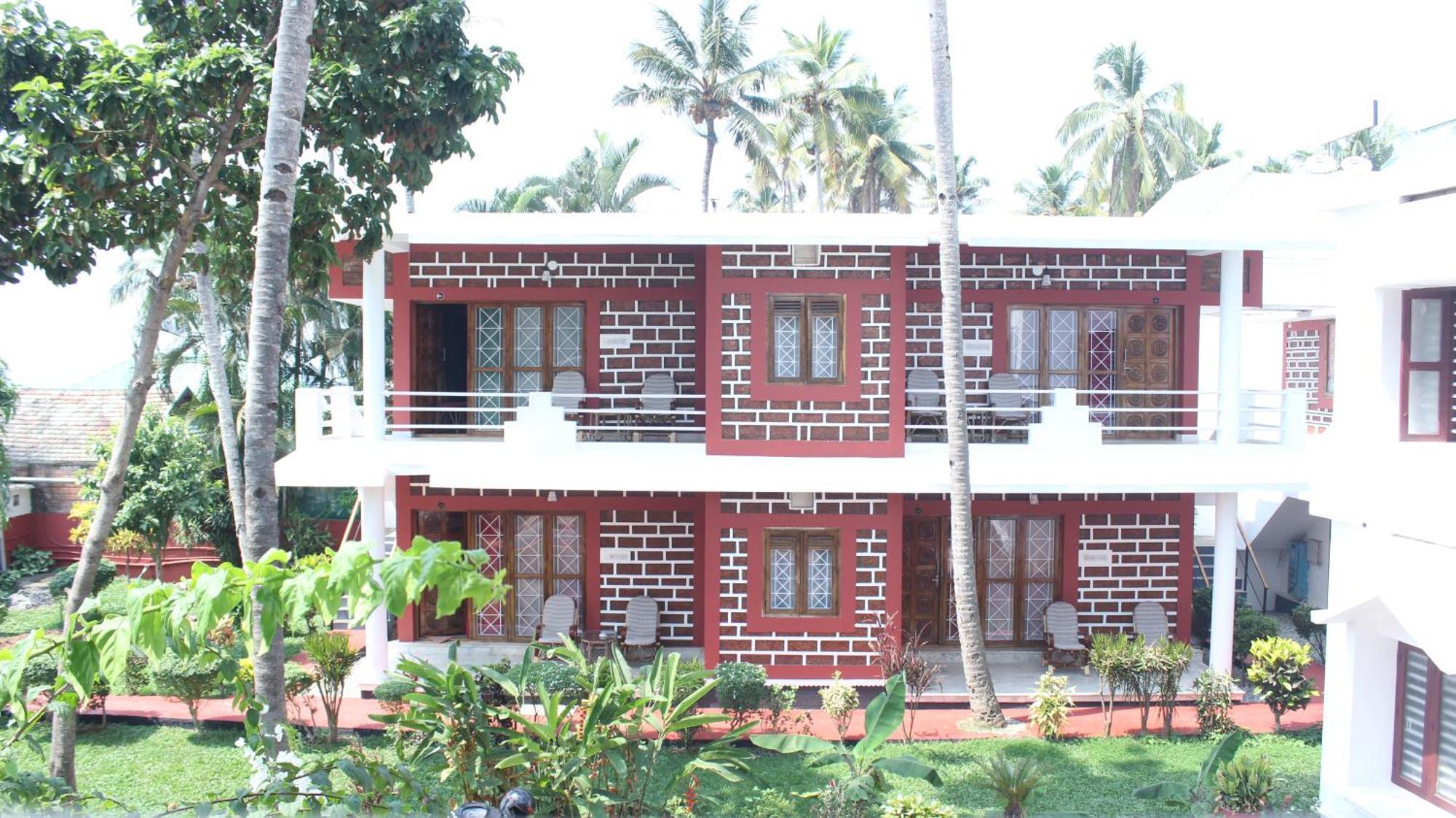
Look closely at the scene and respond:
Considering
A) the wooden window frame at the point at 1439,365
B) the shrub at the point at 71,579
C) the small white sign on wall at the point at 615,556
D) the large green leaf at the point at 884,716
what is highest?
the wooden window frame at the point at 1439,365

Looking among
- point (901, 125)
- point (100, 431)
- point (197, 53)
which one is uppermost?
point (901, 125)

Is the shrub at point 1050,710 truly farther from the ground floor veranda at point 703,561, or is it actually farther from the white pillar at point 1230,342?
the white pillar at point 1230,342

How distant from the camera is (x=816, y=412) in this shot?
496 inches

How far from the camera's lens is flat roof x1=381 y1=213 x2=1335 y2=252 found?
12.0 metres

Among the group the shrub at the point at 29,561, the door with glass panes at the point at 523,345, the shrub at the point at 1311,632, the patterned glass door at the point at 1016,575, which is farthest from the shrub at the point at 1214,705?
the shrub at the point at 29,561

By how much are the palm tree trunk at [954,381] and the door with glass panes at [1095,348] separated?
3113mm

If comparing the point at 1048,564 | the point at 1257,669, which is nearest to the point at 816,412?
the point at 1048,564

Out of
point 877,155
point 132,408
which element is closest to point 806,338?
point 132,408

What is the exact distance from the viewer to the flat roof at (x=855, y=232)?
39.4 feet

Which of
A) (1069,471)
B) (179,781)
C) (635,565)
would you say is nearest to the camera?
(179,781)

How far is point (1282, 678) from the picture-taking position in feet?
37.6

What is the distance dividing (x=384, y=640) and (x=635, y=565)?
3.40 meters

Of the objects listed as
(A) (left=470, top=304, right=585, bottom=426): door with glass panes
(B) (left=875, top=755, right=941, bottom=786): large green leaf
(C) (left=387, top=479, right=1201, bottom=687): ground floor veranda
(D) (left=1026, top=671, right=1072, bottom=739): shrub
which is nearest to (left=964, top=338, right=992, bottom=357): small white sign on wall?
(C) (left=387, top=479, right=1201, bottom=687): ground floor veranda

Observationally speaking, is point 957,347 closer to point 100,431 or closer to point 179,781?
point 179,781
